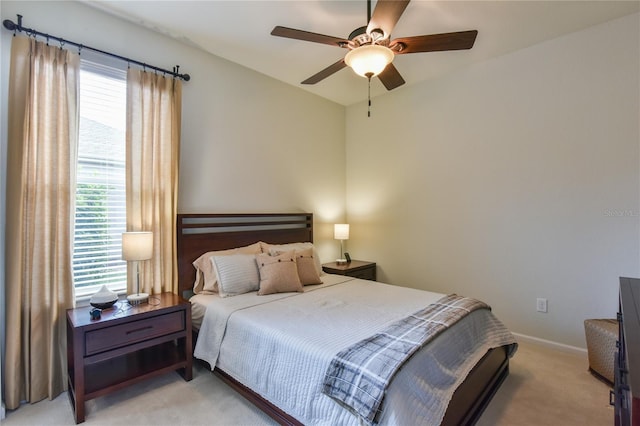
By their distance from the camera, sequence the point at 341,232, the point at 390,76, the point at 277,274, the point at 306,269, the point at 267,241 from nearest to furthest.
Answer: the point at 390,76
the point at 277,274
the point at 306,269
the point at 267,241
the point at 341,232

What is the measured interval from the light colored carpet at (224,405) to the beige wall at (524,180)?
2.58 feet

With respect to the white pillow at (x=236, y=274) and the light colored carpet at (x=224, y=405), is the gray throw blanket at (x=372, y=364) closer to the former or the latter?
the light colored carpet at (x=224, y=405)

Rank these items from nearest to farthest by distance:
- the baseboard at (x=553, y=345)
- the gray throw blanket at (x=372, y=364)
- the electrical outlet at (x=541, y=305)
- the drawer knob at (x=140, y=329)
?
the gray throw blanket at (x=372, y=364), the drawer knob at (x=140, y=329), the baseboard at (x=553, y=345), the electrical outlet at (x=541, y=305)

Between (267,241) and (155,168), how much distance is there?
140cm

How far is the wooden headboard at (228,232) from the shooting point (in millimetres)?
2887

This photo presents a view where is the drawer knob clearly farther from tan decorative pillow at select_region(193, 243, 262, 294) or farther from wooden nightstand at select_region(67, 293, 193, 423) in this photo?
tan decorative pillow at select_region(193, 243, 262, 294)

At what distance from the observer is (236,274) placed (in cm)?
271

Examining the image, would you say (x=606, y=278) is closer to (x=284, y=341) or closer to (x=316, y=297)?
(x=316, y=297)

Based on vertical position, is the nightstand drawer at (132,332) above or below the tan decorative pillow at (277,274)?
below

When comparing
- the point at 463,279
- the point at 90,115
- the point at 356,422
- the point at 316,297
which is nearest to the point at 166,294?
the point at 316,297

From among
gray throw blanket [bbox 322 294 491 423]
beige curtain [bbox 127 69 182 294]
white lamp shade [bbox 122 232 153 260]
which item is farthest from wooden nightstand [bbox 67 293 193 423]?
gray throw blanket [bbox 322 294 491 423]

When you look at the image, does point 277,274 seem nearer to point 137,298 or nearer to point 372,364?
point 137,298

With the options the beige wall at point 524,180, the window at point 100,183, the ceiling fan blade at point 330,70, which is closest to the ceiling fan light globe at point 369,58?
the ceiling fan blade at point 330,70

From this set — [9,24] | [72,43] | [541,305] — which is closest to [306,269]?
[541,305]
